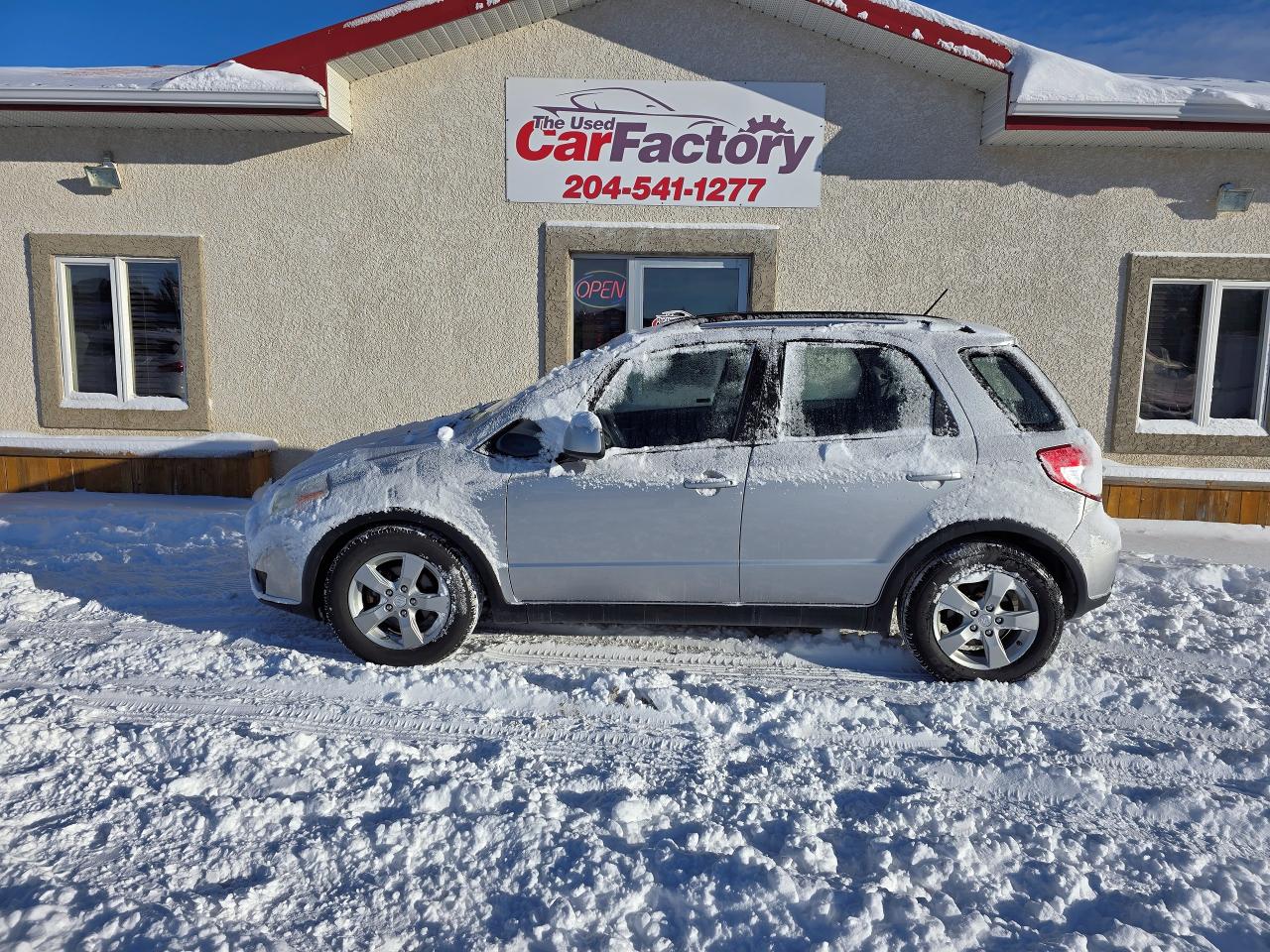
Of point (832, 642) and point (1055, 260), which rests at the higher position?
point (1055, 260)

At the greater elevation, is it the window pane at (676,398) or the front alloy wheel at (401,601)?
the window pane at (676,398)

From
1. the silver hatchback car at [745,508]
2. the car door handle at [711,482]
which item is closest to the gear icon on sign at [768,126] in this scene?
the silver hatchback car at [745,508]

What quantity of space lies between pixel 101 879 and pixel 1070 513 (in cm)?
409

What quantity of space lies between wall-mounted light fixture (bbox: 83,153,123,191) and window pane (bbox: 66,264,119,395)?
0.79 meters

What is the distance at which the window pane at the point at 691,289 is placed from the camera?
7848mm

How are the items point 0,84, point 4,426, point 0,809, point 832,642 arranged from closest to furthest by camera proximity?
point 0,809
point 832,642
point 0,84
point 4,426

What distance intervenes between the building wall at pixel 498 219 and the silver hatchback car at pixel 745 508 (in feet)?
12.6

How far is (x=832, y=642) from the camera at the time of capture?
14.8 ft

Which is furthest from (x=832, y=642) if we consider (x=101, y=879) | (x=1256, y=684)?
(x=101, y=879)

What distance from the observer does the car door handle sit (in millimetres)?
3963

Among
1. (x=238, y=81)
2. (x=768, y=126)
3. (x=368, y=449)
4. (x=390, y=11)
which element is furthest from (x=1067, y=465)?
(x=238, y=81)

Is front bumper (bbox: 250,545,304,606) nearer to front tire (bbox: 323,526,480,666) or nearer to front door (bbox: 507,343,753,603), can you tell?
front tire (bbox: 323,526,480,666)

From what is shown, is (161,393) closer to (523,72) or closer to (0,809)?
(523,72)

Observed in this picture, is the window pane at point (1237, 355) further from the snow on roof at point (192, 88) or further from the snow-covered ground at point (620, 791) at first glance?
the snow on roof at point (192, 88)
